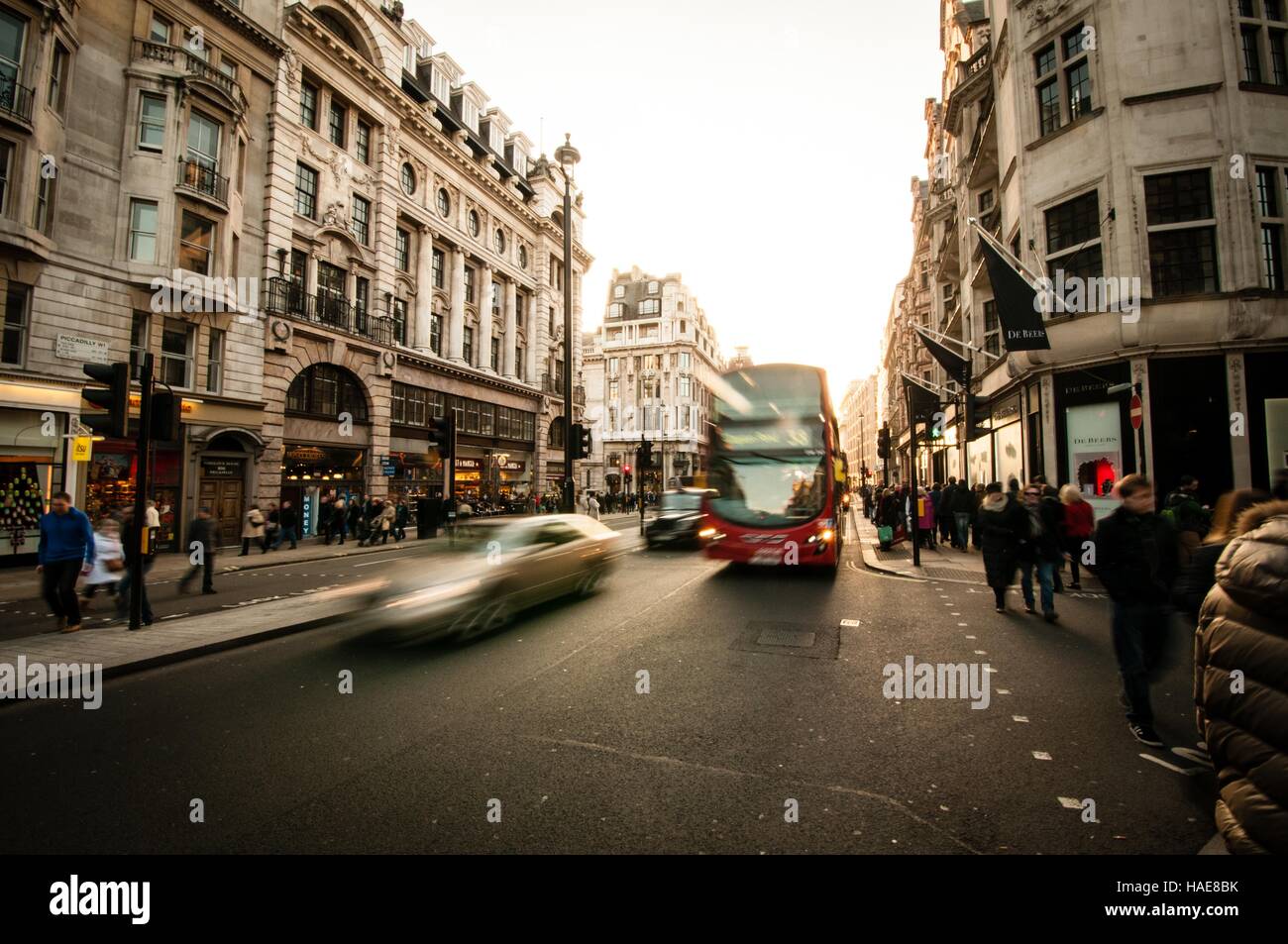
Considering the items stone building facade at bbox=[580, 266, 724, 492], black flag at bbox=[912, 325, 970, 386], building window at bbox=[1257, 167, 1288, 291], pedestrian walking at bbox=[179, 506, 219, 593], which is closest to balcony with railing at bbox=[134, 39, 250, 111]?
pedestrian walking at bbox=[179, 506, 219, 593]

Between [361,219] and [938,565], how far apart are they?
91.2ft

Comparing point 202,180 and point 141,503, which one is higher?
point 202,180

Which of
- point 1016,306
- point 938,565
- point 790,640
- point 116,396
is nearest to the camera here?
point 790,640

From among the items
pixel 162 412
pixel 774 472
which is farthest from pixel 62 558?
pixel 774 472

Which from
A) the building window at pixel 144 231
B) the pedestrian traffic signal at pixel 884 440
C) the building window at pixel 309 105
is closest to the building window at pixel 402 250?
the building window at pixel 309 105

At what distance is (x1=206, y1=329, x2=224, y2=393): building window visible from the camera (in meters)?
19.8

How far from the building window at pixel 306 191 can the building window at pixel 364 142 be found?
11.1 ft

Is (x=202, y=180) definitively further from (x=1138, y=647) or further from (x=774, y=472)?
(x=1138, y=647)

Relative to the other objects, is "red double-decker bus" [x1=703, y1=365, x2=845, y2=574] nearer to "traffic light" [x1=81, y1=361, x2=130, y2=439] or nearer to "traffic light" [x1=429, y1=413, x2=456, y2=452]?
"traffic light" [x1=429, y1=413, x2=456, y2=452]

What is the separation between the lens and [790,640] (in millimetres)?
7090

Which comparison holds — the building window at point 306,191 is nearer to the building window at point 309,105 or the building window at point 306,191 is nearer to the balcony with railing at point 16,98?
the building window at point 309,105

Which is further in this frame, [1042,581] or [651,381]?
[651,381]

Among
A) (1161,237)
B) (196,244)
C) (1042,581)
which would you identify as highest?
(196,244)
